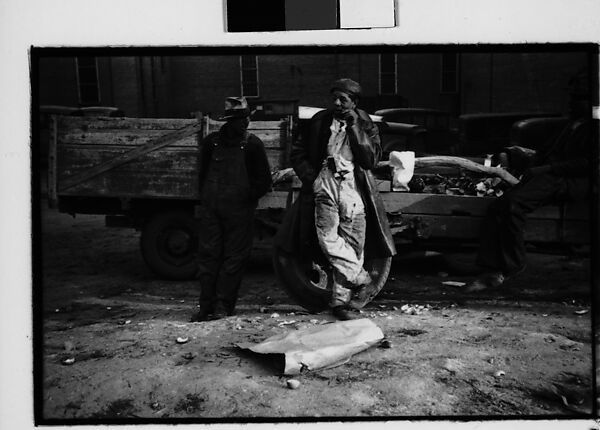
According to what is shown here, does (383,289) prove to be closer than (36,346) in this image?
No

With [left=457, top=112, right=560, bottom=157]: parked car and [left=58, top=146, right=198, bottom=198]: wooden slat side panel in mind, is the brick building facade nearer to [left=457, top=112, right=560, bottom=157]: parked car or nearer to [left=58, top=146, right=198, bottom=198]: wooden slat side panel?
[left=457, top=112, right=560, bottom=157]: parked car

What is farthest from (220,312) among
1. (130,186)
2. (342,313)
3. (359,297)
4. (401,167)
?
(401,167)

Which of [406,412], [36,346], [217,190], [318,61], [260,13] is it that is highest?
[260,13]

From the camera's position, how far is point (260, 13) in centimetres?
427

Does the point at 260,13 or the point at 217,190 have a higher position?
the point at 260,13

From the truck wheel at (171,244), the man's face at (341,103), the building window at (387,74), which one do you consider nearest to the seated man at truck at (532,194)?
the building window at (387,74)

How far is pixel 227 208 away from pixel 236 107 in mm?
738

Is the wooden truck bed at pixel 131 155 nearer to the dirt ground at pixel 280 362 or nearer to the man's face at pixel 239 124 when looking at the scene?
the man's face at pixel 239 124

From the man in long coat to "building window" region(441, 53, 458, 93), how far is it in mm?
592

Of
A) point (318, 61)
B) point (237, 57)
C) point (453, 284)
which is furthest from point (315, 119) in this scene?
point (453, 284)

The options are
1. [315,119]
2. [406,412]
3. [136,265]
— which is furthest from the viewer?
[136,265]

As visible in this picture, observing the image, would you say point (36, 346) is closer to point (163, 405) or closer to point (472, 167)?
point (163, 405)

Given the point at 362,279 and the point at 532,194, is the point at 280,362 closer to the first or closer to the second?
the point at 362,279

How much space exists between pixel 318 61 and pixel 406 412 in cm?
244
